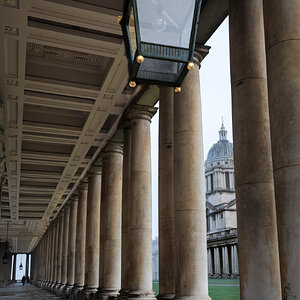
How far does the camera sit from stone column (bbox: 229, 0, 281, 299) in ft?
74.4

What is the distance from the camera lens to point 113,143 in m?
67.6

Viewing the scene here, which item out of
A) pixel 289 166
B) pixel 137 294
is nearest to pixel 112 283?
pixel 137 294

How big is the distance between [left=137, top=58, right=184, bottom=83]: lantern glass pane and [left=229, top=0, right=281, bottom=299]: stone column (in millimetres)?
10391

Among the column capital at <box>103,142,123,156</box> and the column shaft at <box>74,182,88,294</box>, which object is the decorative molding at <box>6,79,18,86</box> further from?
the column shaft at <box>74,182,88,294</box>

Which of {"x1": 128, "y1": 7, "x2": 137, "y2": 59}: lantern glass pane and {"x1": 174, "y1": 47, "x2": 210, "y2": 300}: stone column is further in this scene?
{"x1": 174, "y1": 47, "x2": 210, "y2": 300}: stone column

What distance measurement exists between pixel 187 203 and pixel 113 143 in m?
36.0

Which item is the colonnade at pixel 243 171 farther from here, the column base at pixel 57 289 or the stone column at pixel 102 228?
the column base at pixel 57 289

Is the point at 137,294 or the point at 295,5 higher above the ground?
the point at 295,5

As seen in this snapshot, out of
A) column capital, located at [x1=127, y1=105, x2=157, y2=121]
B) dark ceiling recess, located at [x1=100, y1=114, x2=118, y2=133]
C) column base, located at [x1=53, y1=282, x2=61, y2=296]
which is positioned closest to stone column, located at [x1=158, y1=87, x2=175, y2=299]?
column capital, located at [x1=127, y1=105, x2=157, y2=121]

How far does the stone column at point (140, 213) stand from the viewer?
151 feet

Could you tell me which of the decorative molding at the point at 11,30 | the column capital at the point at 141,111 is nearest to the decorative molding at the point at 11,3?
the decorative molding at the point at 11,30

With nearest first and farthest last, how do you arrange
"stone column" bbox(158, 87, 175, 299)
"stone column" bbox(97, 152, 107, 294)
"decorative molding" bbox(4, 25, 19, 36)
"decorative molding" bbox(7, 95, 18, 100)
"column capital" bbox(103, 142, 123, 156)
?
"stone column" bbox(158, 87, 175, 299)
"decorative molding" bbox(4, 25, 19, 36)
"decorative molding" bbox(7, 95, 18, 100)
"stone column" bbox(97, 152, 107, 294)
"column capital" bbox(103, 142, 123, 156)

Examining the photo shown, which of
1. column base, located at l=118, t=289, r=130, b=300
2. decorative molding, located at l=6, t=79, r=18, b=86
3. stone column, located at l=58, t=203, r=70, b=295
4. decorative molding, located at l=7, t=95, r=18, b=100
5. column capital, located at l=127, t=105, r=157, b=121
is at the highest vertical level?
decorative molding, located at l=6, t=79, r=18, b=86

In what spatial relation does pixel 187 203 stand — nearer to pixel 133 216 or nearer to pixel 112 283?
pixel 133 216
